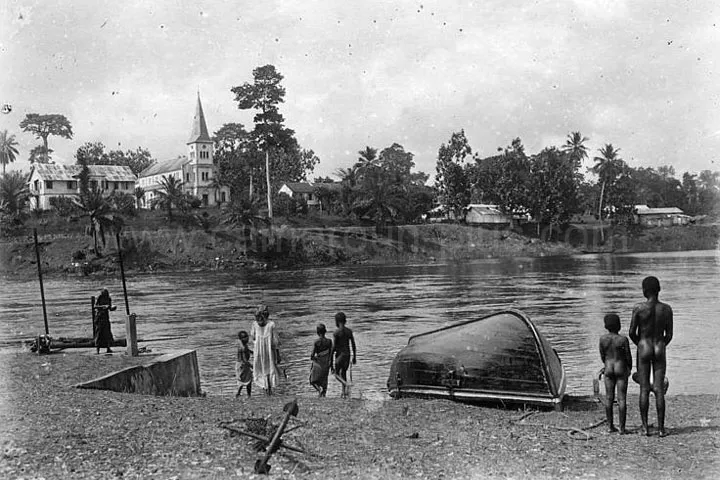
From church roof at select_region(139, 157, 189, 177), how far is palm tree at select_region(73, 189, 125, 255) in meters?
34.9

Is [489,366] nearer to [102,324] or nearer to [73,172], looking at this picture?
[102,324]

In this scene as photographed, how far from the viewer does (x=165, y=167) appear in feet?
350

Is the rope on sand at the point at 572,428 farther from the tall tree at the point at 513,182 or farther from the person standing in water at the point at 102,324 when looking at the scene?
the tall tree at the point at 513,182

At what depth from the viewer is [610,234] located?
9250 cm

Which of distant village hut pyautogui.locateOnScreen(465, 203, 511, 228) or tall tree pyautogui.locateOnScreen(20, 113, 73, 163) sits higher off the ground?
tall tree pyautogui.locateOnScreen(20, 113, 73, 163)

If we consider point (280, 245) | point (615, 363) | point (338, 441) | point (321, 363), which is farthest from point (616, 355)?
point (280, 245)

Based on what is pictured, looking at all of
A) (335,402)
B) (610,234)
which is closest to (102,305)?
(335,402)

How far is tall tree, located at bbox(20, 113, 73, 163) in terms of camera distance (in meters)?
102

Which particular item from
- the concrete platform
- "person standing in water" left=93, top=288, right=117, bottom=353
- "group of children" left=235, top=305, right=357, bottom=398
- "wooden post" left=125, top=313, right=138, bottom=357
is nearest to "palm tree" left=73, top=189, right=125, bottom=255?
"person standing in water" left=93, top=288, right=117, bottom=353

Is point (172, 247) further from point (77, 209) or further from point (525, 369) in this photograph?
point (525, 369)

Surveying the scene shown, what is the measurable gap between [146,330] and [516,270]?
37540 millimetres

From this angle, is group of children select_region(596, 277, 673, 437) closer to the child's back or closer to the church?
the child's back

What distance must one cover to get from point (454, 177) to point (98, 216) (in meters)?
46.9

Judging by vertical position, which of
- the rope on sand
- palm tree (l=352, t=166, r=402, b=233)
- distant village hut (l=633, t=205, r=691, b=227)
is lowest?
the rope on sand
